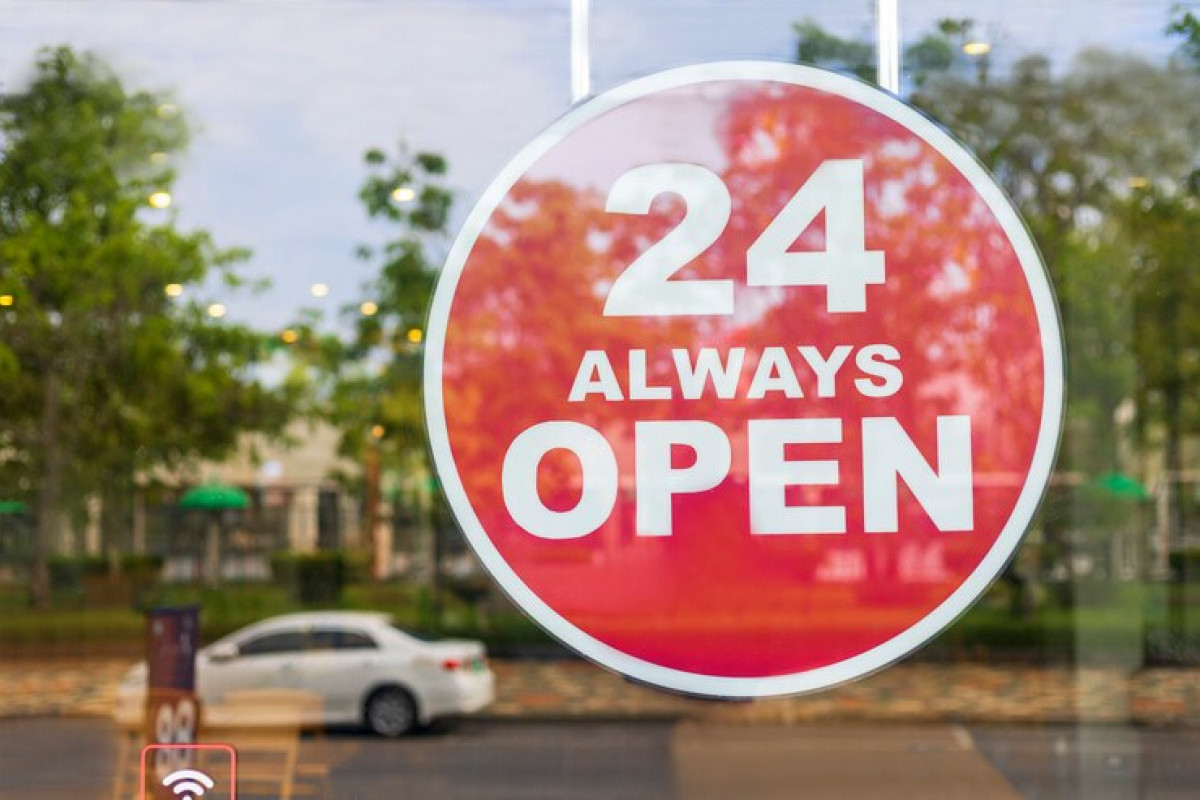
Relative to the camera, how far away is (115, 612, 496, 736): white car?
3.71m

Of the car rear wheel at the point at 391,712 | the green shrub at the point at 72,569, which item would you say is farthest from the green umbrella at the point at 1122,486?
the green shrub at the point at 72,569

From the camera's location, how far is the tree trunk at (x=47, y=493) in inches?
155

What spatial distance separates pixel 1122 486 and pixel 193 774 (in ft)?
8.58

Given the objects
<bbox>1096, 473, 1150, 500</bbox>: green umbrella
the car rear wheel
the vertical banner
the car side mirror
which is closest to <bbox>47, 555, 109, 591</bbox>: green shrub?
the vertical banner

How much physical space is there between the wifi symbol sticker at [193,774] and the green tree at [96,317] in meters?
0.57

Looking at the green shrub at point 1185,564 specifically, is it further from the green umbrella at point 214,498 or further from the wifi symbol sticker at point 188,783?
the wifi symbol sticker at point 188,783

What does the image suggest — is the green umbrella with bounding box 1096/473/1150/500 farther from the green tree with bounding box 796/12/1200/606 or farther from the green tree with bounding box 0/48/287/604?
the green tree with bounding box 0/48/287/604

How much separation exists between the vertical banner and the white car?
1.7 inches

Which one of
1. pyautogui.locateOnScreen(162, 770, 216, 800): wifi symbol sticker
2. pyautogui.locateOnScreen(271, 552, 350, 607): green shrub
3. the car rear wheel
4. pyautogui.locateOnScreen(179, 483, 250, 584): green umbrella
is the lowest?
pyautogui.locateOnScreen(162, 770, 216, 800): wifi symbol sticker

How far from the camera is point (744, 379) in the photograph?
3652mm

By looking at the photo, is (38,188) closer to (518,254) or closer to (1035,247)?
(518,254)

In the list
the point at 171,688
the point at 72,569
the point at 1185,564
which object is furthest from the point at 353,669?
the point at 1185,564

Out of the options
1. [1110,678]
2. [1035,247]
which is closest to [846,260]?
[1035,247]

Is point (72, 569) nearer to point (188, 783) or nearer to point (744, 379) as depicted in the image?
point (188, 783)
